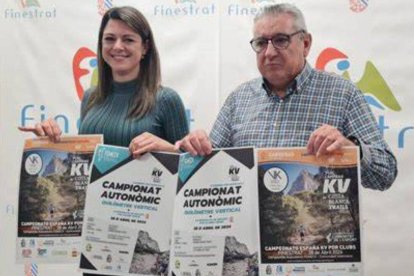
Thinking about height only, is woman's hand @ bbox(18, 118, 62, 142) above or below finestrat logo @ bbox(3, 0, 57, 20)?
below

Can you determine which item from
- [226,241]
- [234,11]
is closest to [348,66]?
[234,11]

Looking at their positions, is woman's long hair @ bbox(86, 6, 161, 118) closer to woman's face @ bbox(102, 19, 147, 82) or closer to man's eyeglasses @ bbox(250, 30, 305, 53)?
woman's face @ bbox(102, 19, 147, 82)

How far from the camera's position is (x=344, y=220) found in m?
1.39

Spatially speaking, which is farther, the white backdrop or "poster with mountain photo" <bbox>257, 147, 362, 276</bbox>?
the white backdrop

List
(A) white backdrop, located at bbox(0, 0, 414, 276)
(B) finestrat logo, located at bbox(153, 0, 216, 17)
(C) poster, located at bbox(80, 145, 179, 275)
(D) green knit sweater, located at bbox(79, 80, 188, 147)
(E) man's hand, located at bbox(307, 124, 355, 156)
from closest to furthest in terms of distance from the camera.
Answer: (E) man's hand, located at bbox(307, 124, 355, 156)
(C) poster, located at bbox(80, 145, 179, 275)
(D) green knit sweater, located at bbox(79, 80, 188, 147)
(A) white backdrop, located at bbox(0, 0, 414, 276)
(B) finestrat logo, located at bbox(153, 0, 216, 17)

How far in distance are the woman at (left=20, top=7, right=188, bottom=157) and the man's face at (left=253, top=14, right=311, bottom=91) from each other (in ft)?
1.02

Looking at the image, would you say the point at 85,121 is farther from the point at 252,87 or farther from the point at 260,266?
the point at 260,266

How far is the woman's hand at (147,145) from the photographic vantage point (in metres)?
1.53

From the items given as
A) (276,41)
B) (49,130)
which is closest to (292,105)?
(276,41)

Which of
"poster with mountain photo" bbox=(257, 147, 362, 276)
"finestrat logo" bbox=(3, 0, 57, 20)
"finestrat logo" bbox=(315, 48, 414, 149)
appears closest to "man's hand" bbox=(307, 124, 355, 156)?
"poster with mountain photo" bbox=(257, 147, 362, 276)

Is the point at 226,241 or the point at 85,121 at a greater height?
the point at 85,121

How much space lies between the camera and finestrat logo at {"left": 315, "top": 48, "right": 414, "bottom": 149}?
2389 millimetres

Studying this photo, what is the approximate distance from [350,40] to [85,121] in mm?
1322

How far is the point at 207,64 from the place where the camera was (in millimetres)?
2531
